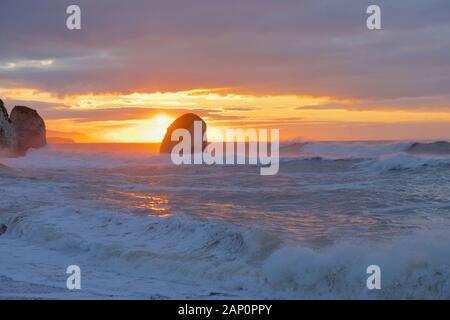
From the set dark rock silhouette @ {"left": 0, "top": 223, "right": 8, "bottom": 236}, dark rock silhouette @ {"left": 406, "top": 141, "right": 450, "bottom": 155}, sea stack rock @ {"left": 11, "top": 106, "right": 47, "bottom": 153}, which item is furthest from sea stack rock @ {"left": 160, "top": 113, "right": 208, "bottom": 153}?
dark rock silhouette @ {"left": 0, "top": 223, "right": 8, "bottom": 236}

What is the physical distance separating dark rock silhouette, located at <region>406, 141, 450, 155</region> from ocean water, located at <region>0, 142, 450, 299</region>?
38.4 metres

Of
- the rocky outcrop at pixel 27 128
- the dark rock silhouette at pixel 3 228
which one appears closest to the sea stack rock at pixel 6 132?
the rocky outcrop at pixel 27 128

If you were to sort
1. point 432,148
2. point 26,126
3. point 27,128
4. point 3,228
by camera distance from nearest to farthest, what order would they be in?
point 3,228 < point 432,148 < point 26,126 < point 27,128

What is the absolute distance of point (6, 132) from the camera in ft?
149

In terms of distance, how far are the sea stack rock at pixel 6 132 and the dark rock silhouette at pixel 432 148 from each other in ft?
139

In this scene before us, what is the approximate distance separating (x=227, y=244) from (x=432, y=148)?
168 feet

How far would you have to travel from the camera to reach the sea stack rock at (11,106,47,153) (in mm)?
57531

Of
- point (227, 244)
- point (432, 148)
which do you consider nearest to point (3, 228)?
point (227, 244)

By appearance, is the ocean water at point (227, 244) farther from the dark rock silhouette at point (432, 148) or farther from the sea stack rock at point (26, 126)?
the sea stack rock at point (26, 126)

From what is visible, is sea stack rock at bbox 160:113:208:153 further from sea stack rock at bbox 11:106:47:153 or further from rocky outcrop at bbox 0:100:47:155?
sea stack rock at bbox 11:106:47:153

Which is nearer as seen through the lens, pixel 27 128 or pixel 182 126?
pixel 27 128

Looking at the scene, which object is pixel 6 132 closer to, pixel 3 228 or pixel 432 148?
pixel 3 228

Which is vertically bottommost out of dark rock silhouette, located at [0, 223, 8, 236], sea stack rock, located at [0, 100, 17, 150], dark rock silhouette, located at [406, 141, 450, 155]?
dark rock silhouette, located at [0, 223, 8, 236]
